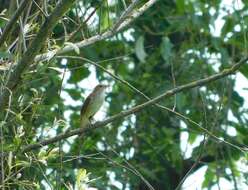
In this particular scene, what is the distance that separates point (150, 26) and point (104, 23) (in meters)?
4.40

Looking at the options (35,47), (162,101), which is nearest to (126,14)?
(35,47)

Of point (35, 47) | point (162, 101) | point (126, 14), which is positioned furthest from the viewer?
point (162, 101)

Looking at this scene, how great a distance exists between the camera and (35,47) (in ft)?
12.8

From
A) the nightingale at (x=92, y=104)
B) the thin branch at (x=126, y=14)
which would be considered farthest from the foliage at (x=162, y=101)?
the thin branch at (x=126, y=14)

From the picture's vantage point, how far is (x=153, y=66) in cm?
969

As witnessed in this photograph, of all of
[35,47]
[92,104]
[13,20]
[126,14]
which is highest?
[126,14]

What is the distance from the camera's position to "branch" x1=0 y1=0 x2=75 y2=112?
3.86 metres

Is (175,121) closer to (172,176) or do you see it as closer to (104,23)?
(172,176)

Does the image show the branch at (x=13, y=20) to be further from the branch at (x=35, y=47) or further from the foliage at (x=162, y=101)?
the foliage at (x=162, y=101)

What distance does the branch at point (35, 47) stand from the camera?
386 cm

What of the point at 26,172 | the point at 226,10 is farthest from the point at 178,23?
the point at 26,172

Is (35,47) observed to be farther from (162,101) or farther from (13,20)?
(162,101)

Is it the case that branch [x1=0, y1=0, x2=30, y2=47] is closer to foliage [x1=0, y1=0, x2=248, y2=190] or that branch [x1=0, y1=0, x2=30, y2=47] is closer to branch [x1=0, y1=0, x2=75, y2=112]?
branch [x1=0, y1=0, x2=75, y2=112]

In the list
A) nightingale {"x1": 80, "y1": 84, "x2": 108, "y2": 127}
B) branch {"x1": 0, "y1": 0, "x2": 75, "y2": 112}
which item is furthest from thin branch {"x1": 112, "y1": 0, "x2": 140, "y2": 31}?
nightingale {"x1": 80, "y1": 84, "x2": 108, "y2": 127}
